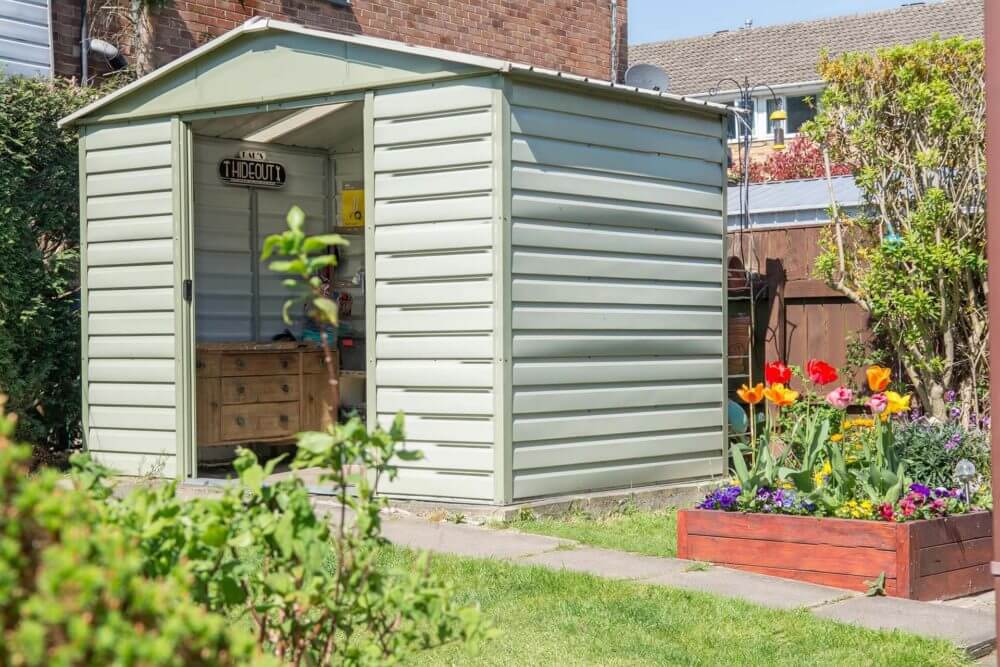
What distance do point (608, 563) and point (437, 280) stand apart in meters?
2.42

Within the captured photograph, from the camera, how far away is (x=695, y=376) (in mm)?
9547

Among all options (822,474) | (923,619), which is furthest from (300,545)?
(822,474)

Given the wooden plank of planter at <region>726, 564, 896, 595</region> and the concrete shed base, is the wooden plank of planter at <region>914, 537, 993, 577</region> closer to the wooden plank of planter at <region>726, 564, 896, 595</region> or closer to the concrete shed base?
the wooden plank of planter at <region>726, 564, 896, 595</region>

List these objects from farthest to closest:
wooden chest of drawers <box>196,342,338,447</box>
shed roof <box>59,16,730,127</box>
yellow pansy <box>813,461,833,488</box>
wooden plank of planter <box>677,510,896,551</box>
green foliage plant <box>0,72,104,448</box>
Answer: wooden chest of drawers <box>196,342,338,447</box>
green foliage plant <box>0,72,104,448</box>
shed roof <box>59,16,730,127</box>
yellow pansy <box>813,461,833,488</box>
wooden plank of planter <box>677,510,896,551</box>

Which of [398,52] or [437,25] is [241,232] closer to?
[398,52]

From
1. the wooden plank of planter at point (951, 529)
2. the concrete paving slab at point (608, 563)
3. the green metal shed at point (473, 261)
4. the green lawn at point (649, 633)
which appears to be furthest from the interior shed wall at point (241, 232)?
the wooden plank of planter at point (951, 529)

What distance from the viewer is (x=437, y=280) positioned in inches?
330

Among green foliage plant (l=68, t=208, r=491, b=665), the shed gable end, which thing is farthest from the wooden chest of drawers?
green foliage plant (l=68, t=208, r=491, b=665)

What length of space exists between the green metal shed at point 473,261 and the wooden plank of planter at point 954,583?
2.73 metres

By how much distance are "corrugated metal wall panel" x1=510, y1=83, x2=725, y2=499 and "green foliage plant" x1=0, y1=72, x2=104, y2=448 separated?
424cm

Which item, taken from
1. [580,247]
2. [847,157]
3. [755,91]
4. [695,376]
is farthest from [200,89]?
[755,91]

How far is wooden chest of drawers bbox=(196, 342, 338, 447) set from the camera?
420 inches

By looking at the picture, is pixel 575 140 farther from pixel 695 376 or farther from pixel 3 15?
pixel 3 15

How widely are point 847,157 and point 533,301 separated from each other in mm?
3669
